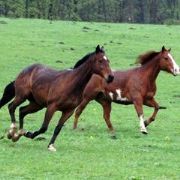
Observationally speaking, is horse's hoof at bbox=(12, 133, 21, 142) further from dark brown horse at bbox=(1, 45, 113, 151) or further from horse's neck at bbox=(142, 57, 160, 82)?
horse's neck at bbox=(142, 57, 160, 82)

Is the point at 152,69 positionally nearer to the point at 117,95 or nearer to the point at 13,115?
the point at 117,95

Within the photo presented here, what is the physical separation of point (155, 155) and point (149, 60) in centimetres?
500

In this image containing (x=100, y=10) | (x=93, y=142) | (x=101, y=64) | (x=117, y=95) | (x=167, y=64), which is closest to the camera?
(x=101, y=64)

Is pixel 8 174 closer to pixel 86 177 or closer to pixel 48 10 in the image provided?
pixel 86 177

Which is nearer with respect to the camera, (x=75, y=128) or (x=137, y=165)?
(x=137, y=165)

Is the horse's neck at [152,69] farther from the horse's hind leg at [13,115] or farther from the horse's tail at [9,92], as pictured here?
the horse's hind leg at [13,115]

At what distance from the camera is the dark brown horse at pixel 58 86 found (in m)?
13.3

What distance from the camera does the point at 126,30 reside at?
48125 millimetres

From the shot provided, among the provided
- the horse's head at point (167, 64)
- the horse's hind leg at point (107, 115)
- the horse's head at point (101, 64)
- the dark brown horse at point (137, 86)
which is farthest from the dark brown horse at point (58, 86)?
the horse's head at point (167, 64)

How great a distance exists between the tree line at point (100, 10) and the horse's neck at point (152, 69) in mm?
65756

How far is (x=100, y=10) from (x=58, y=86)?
8826cm

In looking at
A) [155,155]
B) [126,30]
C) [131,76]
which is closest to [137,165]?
[155,155]

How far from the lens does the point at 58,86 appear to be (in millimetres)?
13656

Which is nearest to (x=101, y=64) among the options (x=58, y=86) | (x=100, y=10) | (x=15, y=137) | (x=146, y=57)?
(x=58, y=86)
